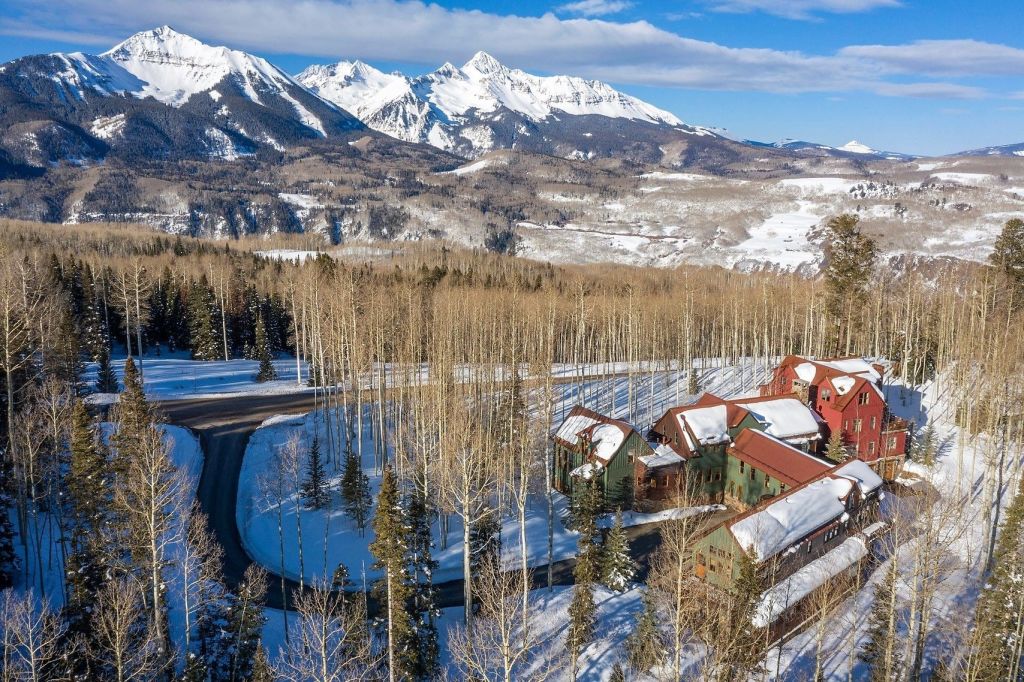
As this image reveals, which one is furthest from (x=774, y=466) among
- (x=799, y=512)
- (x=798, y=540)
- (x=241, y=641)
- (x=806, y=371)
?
(x=241, y=641)

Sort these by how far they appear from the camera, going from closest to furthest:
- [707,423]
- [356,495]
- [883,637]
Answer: [883,637]
[356,495]
[707,423]

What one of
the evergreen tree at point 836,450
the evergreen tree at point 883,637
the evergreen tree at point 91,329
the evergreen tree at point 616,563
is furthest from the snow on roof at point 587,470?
the evergreen tree at point 91,329

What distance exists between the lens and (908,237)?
599ft

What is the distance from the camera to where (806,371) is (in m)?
46.8

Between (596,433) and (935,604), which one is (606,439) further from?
(935,604)

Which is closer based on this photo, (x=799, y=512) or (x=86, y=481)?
(x=86, y=481)

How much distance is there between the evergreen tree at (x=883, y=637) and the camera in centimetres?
2064

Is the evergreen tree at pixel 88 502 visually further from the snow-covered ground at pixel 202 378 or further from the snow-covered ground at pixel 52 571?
the snow-covered ground at pixel 202 378

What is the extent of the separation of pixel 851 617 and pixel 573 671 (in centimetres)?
1259

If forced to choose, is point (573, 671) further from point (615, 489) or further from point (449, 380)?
point (449, 380)

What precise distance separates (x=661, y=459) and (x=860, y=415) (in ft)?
50.7

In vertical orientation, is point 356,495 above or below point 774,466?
below

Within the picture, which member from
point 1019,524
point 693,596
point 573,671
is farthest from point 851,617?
point 573,671

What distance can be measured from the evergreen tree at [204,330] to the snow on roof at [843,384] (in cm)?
6755
